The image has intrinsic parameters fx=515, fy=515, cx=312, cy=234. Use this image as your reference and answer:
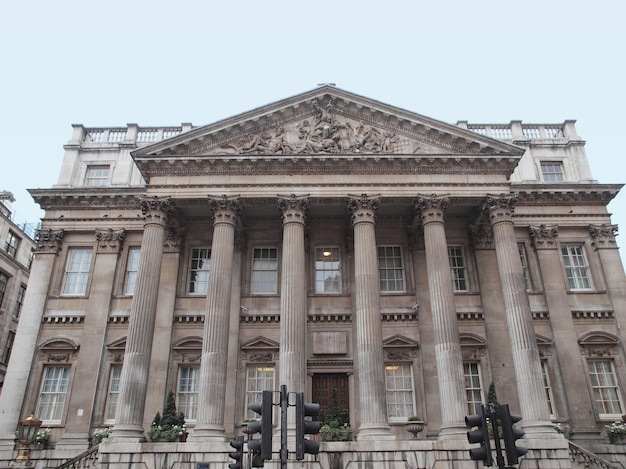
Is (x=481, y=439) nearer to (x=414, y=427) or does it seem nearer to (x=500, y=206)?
(x=414, y=427)

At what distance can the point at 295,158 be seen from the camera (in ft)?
78.2

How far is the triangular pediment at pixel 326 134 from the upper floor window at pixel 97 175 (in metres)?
6.34

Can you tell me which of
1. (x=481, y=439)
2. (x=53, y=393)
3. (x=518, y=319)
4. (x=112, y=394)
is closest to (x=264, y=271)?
(x=112, y=394)

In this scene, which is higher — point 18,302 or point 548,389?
point 18,302

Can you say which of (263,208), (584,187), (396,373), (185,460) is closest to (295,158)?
(263,208)

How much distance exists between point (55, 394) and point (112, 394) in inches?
112

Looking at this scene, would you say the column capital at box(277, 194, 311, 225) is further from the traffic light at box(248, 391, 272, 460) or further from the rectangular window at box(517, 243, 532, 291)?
the traffic light at box(248, 391, 272, 460)

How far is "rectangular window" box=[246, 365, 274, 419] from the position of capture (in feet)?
79.1

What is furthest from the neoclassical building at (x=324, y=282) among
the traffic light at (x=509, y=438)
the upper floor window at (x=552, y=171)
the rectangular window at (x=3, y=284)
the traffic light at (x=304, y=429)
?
the rectangular window at (x=3, y=284)

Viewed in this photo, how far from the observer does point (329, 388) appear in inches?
956

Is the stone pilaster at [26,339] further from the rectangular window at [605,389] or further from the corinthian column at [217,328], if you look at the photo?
the rectangular window at [605,389]

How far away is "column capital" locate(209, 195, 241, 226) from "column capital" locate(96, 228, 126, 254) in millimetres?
6837

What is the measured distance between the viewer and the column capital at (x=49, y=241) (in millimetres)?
27250

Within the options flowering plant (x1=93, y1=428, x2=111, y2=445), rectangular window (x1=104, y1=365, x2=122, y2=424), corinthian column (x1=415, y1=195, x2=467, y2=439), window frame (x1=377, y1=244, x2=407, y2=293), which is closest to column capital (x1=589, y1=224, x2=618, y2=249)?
corinthian column (x1=415, y1=195, x2=467, y2=439)
